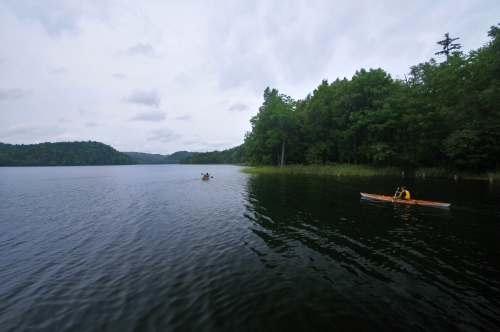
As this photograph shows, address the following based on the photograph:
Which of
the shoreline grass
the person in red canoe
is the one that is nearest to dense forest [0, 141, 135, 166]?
the shoreline grass

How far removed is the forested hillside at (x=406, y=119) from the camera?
34.2 meters

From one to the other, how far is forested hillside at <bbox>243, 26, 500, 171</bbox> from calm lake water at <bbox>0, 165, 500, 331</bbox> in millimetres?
27691

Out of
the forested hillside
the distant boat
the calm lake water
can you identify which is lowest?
the calm lake water

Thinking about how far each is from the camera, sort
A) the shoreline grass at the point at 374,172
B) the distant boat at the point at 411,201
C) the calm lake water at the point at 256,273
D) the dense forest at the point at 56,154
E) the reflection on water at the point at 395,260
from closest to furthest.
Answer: the calm lake water at the point at 256,273 → the reflection on water at the point at 395,260 → the distant boat at the point at 411,201 → the shoreline grass at the point at 374,172 → the dense forest at the point at 56,154

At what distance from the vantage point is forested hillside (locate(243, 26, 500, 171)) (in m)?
34.2

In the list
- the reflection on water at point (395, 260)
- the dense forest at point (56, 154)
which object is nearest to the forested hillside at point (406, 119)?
the reflection on water at point (395, 260)

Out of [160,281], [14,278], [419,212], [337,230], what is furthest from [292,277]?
[419,212]

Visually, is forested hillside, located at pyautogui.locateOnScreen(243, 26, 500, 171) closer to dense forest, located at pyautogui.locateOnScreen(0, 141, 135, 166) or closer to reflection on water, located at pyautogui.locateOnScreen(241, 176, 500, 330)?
reflection on water, located at pyautogui.locateOnScreen(241, 176, 500, 330)

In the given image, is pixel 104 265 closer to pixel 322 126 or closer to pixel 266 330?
pixel 266 330

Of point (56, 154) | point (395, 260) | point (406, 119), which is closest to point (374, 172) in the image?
point (406, 119)

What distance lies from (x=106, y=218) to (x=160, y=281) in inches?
459

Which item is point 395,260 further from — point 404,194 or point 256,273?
point 404,194

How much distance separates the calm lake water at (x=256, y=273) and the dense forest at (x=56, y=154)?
590 feet

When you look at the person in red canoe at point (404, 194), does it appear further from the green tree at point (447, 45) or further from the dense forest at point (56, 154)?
the dense forest at point (56, 154)
